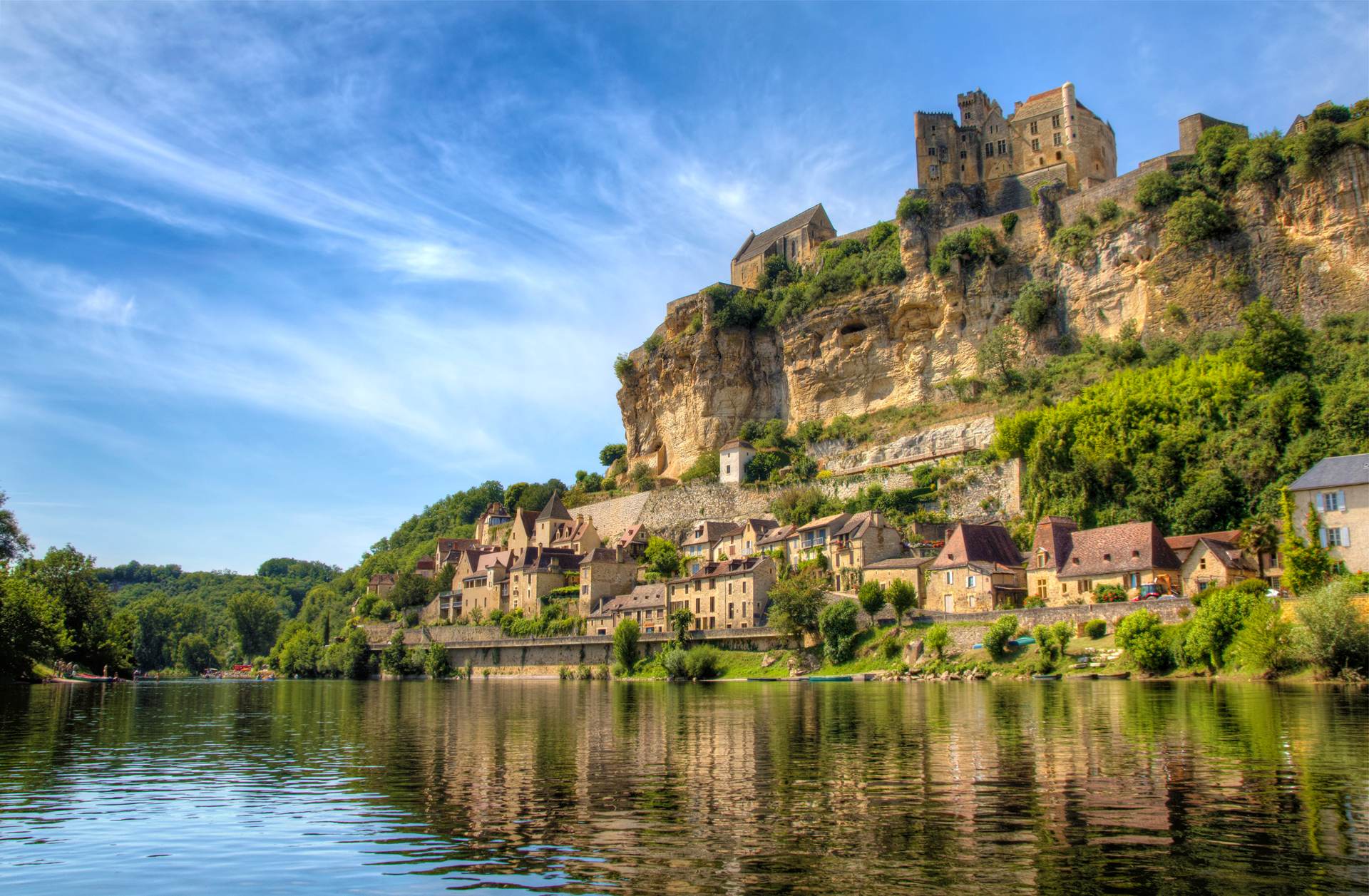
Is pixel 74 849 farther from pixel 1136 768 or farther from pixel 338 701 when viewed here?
pixel 338 701

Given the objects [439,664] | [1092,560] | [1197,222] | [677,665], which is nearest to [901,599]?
[1092,560]

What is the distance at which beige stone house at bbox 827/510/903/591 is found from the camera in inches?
2360

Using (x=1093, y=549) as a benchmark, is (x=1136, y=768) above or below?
below

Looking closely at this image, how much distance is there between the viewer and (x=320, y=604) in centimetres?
13212

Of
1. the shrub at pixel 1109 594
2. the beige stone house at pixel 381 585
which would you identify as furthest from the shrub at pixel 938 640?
the beige stone house at pixel 381 585

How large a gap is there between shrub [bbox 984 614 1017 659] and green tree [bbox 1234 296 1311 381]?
817 inches

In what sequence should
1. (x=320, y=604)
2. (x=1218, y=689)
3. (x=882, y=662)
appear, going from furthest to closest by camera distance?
(x=320, y=604)
(x=882, y=662)
(x=1218, y=689)

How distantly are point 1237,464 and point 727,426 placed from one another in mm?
47013

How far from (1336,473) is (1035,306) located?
30.2m

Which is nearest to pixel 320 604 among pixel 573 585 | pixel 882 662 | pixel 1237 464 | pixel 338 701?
pixel 573 585

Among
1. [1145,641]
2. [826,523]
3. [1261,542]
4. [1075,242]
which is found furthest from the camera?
[1075,242]

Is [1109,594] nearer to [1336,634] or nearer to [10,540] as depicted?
[1336,634]

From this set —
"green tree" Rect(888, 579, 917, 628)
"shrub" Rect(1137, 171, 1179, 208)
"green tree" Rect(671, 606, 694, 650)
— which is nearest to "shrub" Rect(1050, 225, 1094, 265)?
"shrub" Rect(1137, 171, 1179, 208)

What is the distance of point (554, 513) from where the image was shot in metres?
90.0
